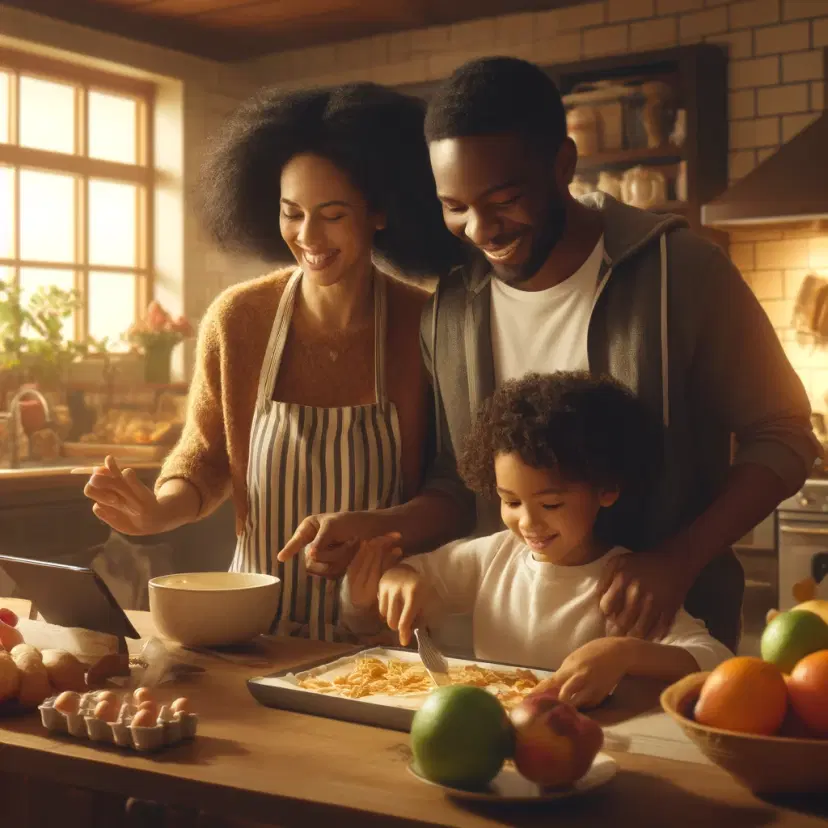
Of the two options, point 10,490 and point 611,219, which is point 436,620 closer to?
point 611,219

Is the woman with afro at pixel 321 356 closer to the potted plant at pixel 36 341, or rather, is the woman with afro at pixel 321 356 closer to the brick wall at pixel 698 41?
the potted plant at pixel 36 341

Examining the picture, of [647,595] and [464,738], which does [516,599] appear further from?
[464,738]

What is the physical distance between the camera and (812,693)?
0.99 meters

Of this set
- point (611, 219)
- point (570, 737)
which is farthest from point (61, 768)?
point (611, 219)

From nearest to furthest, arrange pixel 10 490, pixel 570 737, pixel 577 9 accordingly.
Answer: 1. pixel 570 737
2. pixel 10 490
3. pixel 577 9

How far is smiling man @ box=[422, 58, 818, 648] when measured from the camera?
160 centimetres

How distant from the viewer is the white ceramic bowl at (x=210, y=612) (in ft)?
5.12

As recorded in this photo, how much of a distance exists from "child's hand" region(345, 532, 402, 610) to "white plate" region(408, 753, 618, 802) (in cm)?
62

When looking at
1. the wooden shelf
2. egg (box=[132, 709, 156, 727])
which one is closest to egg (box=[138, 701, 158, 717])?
egg (box=[132, 709, 156, 727])

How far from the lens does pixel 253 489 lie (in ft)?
6.41

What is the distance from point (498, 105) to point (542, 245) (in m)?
0.20

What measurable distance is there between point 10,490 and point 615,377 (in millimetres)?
2350

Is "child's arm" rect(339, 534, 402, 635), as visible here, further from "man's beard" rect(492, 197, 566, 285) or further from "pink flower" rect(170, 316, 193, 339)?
"pink flower" rect(170, 316, 193, 339)

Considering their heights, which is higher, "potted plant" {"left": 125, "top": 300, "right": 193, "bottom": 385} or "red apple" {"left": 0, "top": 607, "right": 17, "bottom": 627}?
"potted plant" {"left": 125, "top": 300, "right": 193, "bottom": 385}
